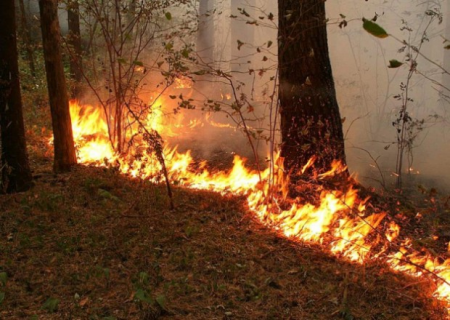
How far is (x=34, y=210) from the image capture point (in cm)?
535

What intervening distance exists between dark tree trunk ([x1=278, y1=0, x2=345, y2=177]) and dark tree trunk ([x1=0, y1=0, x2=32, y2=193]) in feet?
11.7

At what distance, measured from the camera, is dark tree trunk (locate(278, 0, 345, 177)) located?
18.7 feet

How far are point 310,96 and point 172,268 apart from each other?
3.01 m

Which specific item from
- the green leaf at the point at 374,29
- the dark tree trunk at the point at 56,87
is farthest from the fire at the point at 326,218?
the green leaf at the point at 374,29

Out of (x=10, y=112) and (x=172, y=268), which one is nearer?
(x=172, y=268)

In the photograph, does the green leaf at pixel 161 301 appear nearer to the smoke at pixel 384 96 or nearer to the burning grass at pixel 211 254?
the burning grass at pixel 211 254

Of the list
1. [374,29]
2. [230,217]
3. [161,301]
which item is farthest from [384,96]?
[374,29]

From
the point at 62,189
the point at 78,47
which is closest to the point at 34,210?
the point at 62,189

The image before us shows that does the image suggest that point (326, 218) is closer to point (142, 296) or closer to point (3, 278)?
point (142, 296)

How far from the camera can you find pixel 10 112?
18.4 ft

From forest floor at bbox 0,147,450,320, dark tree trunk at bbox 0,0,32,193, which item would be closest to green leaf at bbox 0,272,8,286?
forest floor at bbox 0,147,450,320

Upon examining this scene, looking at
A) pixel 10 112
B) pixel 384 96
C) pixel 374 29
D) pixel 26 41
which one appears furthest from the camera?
pixel 384 96

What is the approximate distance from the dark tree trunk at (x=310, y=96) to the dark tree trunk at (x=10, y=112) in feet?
11.7

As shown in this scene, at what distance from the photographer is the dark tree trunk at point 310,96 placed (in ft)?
18.7
